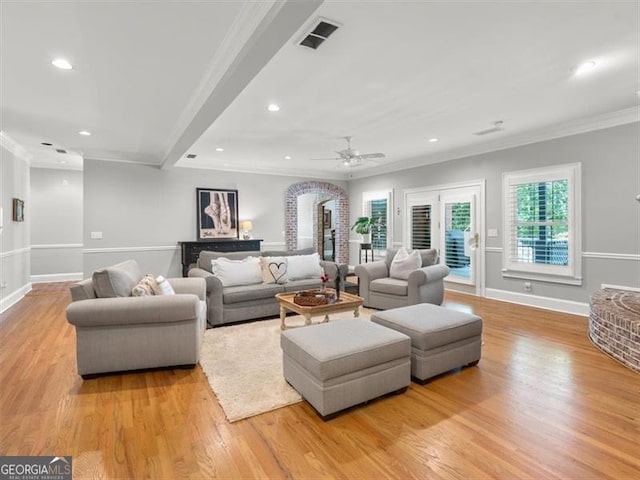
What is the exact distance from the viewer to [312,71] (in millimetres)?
3072

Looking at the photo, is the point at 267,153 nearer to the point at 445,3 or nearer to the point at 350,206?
the point at 350,206

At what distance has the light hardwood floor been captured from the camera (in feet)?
5.82

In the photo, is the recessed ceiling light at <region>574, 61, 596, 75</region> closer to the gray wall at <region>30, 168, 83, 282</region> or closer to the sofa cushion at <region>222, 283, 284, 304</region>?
the sofa cushion at <region>222, 283, 284, 304</region>

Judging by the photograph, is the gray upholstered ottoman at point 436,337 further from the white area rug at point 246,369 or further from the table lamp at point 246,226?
the table lamp at point 246,226

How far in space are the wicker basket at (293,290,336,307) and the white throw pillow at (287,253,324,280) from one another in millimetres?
898

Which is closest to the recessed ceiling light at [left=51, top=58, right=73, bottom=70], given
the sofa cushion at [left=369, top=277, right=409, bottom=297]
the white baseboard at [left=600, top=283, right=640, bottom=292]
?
the sofa cushion at [left=369, top=277, right=409, bottom=297]

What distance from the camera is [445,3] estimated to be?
2.18 metres

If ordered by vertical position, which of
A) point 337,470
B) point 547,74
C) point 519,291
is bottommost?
point 337,470

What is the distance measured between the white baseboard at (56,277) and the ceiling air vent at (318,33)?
26.0 feet

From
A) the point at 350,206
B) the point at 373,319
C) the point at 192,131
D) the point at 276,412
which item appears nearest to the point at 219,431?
the point at 276,412

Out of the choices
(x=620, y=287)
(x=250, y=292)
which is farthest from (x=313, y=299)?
(x=620, y=287)

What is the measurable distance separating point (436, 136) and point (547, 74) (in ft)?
7.07

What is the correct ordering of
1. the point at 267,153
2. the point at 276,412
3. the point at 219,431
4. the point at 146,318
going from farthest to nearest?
the point at 267,153, the point at 146,318, the point at 276,412, the point at 219,431

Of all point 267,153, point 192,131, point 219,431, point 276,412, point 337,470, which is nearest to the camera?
point 337,470
